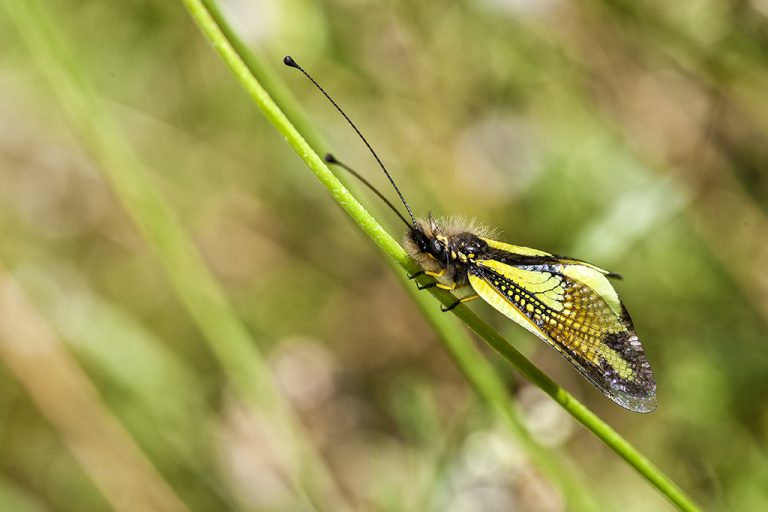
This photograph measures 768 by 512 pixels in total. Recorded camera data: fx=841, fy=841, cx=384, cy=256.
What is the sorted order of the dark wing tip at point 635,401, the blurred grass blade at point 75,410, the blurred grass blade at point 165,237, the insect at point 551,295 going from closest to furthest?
the dark wing tip at point 635,401 < the insect at point 551,295 < the blurred grass blade at point 165,237 < the blurred grass blade at point 75,410

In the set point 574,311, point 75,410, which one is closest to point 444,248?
point 574,311

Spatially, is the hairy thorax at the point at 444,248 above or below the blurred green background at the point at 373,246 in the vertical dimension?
below

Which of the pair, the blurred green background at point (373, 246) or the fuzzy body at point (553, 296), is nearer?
the fuzzy body at point (553, 296)

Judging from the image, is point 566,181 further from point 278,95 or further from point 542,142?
point 278,95

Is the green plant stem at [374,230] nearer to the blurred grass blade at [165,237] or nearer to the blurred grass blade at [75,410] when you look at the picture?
the blurred grass blade at [165,237]

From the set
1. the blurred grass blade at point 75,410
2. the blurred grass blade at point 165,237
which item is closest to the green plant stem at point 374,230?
the blurred grass blade at point 165,237

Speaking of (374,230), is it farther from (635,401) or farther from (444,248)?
(635,401)

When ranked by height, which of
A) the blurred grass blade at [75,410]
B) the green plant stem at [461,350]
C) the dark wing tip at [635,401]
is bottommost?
the dark wing tip at [635,401]
